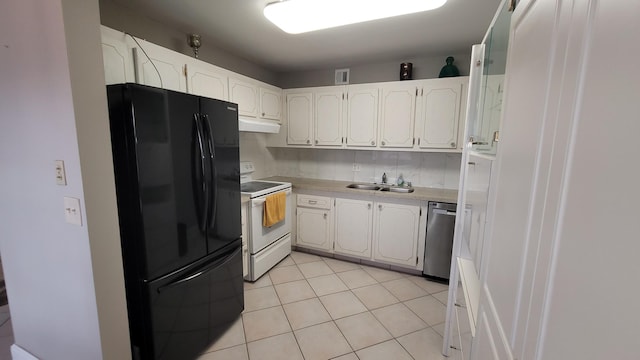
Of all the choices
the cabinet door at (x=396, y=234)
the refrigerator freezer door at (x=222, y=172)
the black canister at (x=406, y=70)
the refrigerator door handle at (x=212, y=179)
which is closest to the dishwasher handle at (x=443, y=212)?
the cabinet door at (x=396, y=234)

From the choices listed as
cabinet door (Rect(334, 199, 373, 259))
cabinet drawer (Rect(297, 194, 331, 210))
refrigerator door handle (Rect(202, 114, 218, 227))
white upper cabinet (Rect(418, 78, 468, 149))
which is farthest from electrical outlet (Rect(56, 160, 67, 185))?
white upper cabinet (Rect(418, 78, 468, 149))

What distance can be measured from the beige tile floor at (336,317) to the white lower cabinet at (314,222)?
0.35 meters

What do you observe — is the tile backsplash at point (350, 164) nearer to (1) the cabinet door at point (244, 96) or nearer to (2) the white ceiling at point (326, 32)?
(1) the cabinet door at point (244, 96)

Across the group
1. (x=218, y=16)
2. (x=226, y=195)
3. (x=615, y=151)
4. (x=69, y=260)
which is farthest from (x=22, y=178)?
(x=615, y=151)

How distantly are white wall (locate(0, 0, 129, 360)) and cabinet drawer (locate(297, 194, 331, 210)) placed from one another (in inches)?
82.5

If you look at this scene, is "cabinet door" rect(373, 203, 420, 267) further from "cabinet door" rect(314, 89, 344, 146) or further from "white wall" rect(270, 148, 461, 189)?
"cabinet door" rect(314, 89, 344, 146)

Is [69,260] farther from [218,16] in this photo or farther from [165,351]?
[218,16]

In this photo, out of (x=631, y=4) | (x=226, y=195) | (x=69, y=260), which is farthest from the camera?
(x=226, y=195)

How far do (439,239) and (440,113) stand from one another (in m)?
1.33

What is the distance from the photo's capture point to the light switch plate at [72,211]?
119 cm

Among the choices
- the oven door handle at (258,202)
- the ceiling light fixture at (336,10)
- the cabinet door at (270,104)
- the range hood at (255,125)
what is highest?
the ceiling light fixture at (336,10)

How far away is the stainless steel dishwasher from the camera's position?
2.61m

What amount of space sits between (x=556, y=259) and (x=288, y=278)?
2.61 metres

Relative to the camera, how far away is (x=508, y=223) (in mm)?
691
